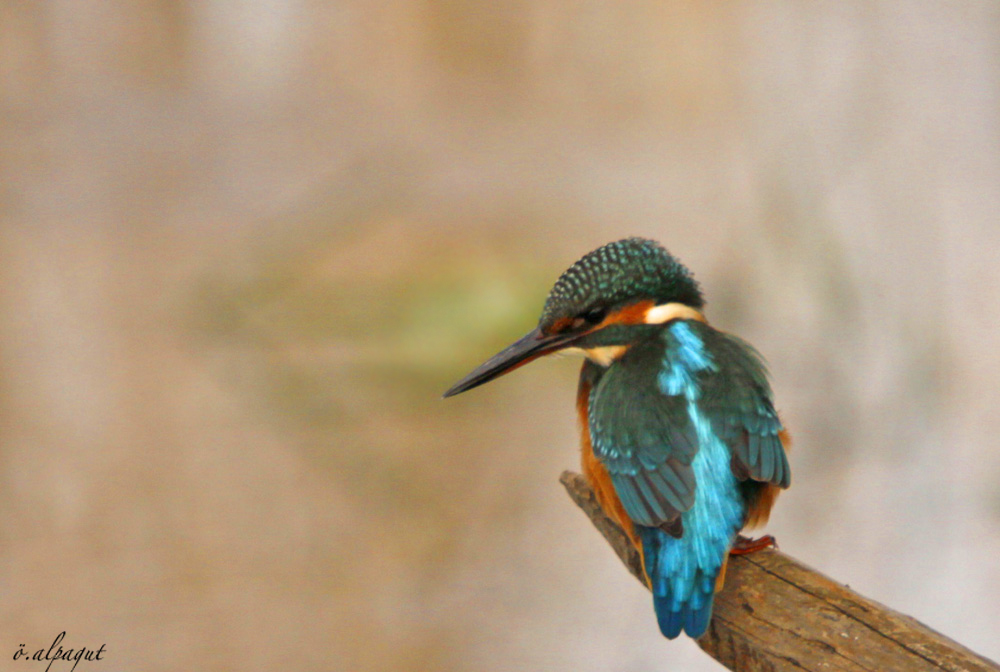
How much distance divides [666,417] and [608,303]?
23 cm

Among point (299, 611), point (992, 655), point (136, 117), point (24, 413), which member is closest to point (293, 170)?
point (136, 117)

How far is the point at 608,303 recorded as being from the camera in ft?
4.72

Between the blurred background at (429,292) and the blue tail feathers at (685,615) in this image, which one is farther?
the blurred background at (429,292)

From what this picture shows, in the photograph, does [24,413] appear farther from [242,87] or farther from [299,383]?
[242,87]

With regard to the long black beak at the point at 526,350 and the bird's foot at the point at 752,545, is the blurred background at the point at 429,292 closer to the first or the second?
the long black beak at the point at 526,350

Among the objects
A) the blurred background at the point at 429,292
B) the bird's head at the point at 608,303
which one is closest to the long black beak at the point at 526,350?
the bird's head at the point at 608,303

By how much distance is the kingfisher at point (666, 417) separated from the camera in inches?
46.9

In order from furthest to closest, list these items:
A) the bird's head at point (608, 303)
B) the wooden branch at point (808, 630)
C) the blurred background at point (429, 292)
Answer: the blurred background at point (429, 292) → the bird's head at point (608, 303) → the wooden branch at point (808, 630)

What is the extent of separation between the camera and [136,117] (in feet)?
8.80

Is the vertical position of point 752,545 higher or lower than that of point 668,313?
lower

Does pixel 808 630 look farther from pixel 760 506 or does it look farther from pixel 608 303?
pixel 608 303

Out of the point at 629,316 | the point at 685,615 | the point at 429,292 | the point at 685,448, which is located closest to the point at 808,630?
the point at 685,615

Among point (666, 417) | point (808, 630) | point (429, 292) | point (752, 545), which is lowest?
point (808, 630)

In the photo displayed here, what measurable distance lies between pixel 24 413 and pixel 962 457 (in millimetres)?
2602
